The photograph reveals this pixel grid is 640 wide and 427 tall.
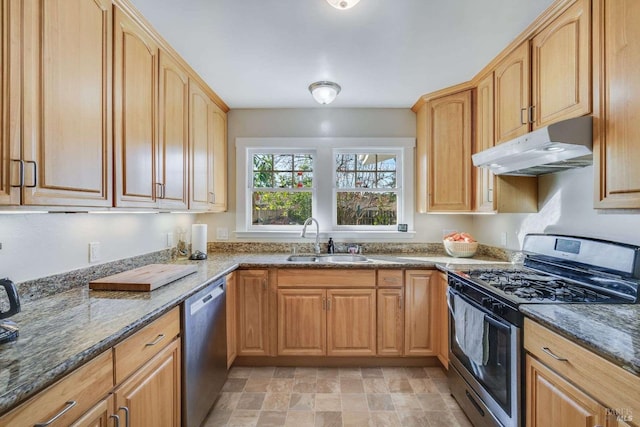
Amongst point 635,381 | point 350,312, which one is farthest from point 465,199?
point 635,381

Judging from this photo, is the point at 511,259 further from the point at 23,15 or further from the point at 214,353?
the point at 23,15

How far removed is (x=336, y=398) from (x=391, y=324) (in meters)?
0.72

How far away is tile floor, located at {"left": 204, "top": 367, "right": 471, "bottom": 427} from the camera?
6.29 ft

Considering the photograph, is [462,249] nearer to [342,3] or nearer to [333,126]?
[333,126]

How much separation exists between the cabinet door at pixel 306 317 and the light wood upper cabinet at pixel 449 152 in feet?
4.37

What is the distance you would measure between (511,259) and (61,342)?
→ 283 cm

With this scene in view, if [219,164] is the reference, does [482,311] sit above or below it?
below

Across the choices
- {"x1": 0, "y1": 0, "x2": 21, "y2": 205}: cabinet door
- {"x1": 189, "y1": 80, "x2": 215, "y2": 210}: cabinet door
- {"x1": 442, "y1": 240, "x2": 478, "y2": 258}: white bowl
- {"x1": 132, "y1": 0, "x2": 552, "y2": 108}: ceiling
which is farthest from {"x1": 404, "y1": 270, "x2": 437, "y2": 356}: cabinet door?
{"x1": 0, "y1": 0, "x2": 21, "y2": 205}: cabinet door

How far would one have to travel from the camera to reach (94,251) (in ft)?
5.86

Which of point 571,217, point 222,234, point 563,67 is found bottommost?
point 222,234

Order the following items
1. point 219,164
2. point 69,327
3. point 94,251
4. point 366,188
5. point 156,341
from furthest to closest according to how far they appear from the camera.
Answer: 1. point 366,188
2. point 219,164
3. point 94,251
4. point 156,341
5. point 69,327

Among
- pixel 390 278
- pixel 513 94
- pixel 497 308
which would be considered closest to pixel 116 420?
pixel 497 308

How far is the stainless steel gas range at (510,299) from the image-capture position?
142cm

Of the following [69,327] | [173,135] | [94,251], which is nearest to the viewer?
[69,327]
